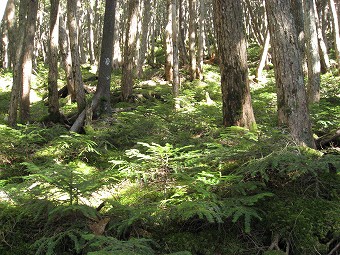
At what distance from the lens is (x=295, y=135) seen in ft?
16.7

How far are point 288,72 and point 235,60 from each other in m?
1.00

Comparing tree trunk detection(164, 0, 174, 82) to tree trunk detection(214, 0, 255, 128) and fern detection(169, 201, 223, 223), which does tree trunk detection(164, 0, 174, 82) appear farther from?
fern detection(169, 201, 223, 223)

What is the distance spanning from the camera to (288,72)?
5.32 m

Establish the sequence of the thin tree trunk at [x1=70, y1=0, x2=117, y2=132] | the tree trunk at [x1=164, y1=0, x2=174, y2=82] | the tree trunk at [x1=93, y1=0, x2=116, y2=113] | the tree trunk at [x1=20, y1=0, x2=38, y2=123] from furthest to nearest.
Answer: the tree trunk at [x1=164, y1=0, x2=174, y2=82] → the tree trunk at [x1=20, y1=0, x2=38, y2=123] → the tree trunk at [x1=93, y1=0, x2=116, y2=113] → the thin tree trunk at [x1=70, y1=0, x2=117, y2=132]

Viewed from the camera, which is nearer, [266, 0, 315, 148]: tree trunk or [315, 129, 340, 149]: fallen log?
[266, 0, 315, 148]: tree trunk

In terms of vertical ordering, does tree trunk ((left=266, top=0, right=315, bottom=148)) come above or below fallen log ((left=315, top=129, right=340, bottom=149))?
above

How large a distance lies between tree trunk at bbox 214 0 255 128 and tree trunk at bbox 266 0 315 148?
62 centimetres

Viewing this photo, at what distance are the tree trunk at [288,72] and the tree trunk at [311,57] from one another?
5495 millimetres

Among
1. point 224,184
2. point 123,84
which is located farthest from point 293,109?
point 123,84

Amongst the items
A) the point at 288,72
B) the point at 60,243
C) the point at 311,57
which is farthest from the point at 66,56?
the point at 60,243

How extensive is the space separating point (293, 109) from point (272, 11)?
1.69m

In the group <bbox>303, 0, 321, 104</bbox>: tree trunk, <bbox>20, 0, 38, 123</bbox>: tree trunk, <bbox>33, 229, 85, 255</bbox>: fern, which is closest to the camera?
<bbox>33, 229, 85, 255</bbox>: fern

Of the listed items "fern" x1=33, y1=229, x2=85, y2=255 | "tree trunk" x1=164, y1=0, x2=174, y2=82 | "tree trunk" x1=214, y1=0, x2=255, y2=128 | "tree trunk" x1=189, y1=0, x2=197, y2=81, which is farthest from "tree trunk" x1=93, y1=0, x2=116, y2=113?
"tree trunk" x1=189, y1=0, x2=197, y2=81

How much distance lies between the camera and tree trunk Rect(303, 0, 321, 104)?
10562 millimetres
